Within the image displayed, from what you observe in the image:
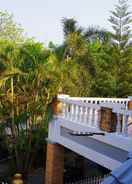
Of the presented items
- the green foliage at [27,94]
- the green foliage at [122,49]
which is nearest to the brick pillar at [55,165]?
the green foliage at [27,94]

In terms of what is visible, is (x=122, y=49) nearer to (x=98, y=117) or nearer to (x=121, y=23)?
(x=121, y=23)

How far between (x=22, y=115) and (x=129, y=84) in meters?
8.73

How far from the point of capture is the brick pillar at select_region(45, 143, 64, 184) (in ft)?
33.8

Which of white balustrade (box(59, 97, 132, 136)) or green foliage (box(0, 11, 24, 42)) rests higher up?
green foliage (box(0, 11, 24, 42))

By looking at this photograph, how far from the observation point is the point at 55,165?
33.9 feet

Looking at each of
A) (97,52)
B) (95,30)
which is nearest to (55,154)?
(97,52)

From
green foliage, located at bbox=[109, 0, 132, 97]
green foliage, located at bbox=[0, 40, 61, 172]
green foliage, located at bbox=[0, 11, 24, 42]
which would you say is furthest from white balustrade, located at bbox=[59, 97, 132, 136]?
green foliage, located at bbox=[0, 11, 24, 42]

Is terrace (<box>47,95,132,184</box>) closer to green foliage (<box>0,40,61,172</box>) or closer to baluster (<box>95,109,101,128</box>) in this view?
baluster (<box>95,109,101,128</box>)

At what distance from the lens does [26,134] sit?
1148 centimetres

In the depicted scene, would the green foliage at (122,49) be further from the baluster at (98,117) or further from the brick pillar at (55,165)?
the baluster at (98,117)

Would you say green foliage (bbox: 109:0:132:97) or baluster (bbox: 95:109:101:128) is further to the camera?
green foliage (bbox: 109:0:132:97)

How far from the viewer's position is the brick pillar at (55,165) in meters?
10.3

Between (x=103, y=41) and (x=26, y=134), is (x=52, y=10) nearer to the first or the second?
(x=103, y=41)

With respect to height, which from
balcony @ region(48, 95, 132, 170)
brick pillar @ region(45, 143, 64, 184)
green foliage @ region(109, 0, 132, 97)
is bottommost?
brick pillar @ region(45, 143, 64, 184)
